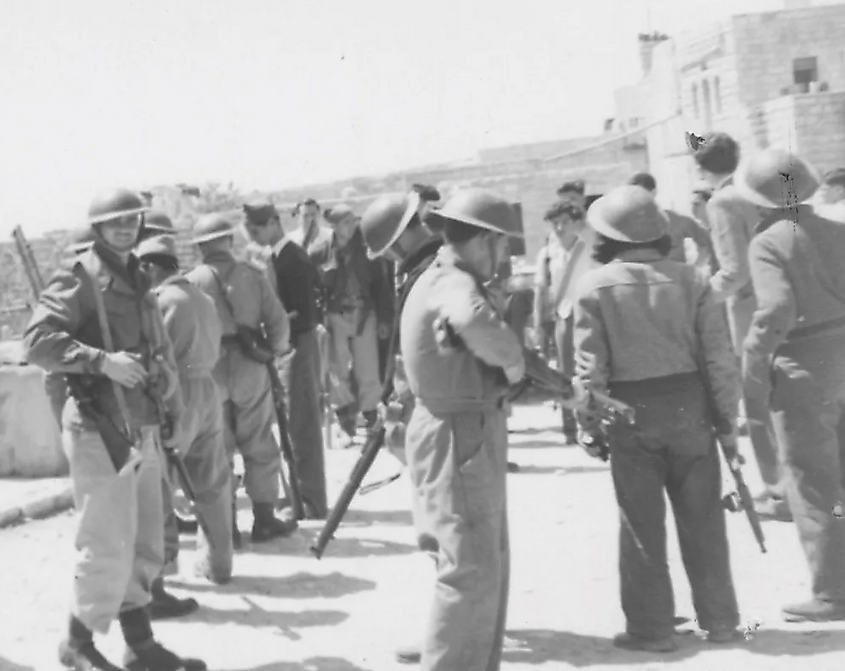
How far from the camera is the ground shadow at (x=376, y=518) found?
8469mm

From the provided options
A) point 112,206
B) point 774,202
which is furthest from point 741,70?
point 112,206

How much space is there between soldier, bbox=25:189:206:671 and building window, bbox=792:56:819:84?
33.8 metres

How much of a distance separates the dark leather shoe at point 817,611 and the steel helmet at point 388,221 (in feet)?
7.64

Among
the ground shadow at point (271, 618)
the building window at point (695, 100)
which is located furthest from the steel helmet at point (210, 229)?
the building window at point (695, 100)

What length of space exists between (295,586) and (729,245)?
132 inches

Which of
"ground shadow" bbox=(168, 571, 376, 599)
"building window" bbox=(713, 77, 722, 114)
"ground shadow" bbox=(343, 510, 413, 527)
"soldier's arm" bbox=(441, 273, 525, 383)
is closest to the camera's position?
"soldier's arm" bbox=(441, 273, 525, 383)

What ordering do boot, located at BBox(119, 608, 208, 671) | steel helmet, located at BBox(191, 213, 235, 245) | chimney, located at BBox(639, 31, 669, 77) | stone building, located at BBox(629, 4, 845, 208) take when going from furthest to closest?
1. chimney, located at BBox(639, 31, 669, 77)
2. stone building, located at BBox(629, 4, 845, 208)
3. steel helmet, located at BBox(191, 213, 235, 245)
4. boot, located at BBox(119, 608, 208, 671)

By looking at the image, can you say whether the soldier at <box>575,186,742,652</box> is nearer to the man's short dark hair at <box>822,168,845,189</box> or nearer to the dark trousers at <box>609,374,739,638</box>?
the dark trousers at <box>609,374,739,638</box>

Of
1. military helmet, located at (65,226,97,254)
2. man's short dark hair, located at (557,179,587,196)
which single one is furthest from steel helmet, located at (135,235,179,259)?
man's short dark hair, located at (557,179,587,196)

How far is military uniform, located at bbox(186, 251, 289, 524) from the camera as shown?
7.76 metres

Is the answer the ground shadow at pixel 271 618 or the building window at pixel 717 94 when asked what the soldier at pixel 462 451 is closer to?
the ground shadow at pixel 271 618

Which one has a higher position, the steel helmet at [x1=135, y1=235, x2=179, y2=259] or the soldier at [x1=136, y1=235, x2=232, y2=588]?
the steel helmet at [x1=135, y1=235, x2=179, y2=259]

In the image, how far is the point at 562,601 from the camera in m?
6.18

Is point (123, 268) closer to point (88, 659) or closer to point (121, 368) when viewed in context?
point (121, 368)
